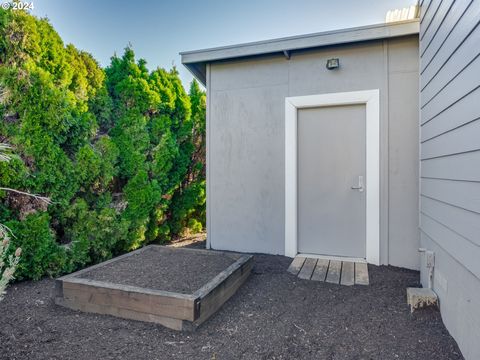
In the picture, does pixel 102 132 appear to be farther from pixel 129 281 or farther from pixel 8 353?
pixel 8 353

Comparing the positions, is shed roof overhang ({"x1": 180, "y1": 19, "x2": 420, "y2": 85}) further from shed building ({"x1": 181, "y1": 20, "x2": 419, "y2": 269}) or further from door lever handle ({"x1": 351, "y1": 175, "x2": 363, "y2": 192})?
door lever handle ({"x1": 351, "y1": 175, "x2": 363, "y2": 192})

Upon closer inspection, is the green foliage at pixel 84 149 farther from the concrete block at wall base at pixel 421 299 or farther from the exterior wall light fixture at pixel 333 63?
the concrete block at wall base at pixel 421 299

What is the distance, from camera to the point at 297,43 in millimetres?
3752

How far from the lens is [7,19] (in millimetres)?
3080

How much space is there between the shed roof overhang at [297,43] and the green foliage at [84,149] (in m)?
0.94

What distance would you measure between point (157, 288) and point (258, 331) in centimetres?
90

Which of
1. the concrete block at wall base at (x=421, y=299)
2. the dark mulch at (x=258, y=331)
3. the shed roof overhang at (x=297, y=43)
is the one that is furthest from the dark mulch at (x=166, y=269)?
the shed roof overhang at (x=297, y=43)

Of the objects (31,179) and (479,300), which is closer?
(479,300)

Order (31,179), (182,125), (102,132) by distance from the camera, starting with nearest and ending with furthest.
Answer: (31,179) → (102,132) → (182,125)

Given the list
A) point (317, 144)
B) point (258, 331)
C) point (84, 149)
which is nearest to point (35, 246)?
point (84, 149)

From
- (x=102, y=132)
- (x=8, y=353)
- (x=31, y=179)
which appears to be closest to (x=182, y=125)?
(x=102, y=132)

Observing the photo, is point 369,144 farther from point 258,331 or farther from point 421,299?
point 258,331

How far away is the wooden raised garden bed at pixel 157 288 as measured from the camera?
7.40ft

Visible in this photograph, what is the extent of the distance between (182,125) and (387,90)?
3.17 metres
